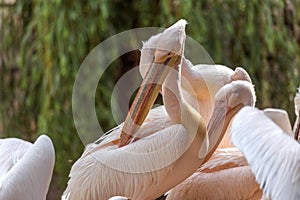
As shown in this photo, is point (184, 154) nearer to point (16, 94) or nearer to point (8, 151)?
point (8, 151)

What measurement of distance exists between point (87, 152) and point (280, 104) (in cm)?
167

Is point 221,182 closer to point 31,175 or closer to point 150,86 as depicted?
point 150,86

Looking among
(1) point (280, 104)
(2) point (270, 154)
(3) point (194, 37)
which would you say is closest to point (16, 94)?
(3) point (194, 37)

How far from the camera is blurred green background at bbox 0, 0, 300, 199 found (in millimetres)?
2598

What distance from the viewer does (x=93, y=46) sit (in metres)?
2.65

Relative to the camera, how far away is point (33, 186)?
45.9 inches

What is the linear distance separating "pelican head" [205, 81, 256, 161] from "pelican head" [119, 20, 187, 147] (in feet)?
0.35

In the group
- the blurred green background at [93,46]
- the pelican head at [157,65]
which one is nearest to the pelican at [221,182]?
the pelican head at [157,65]

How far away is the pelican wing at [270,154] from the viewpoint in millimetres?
990

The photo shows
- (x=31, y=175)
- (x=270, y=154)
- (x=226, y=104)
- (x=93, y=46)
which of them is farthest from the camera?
(x=93, y=46)

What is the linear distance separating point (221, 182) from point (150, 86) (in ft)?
0.76

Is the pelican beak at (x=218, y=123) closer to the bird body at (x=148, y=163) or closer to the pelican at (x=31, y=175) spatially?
the bird body at (x=148, y=163)

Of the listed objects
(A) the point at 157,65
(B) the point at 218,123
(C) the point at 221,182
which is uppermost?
(A) the point at 157,65

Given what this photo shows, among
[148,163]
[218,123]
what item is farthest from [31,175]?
[218,123]
